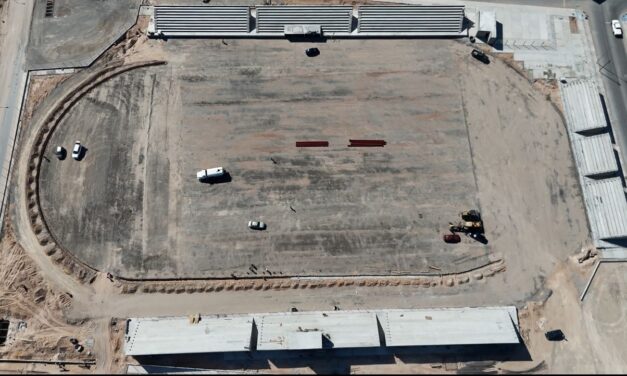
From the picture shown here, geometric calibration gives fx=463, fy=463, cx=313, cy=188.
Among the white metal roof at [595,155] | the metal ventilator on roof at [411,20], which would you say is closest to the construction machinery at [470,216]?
the white metal roof at [595,155]

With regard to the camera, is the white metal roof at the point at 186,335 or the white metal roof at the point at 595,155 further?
the white metal roof at the point at 595,155

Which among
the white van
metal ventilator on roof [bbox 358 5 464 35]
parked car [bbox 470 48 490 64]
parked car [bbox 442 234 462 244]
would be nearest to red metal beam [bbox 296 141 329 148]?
the white van

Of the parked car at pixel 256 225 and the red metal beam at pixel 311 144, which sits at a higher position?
the red metal beam at pixel 311 144

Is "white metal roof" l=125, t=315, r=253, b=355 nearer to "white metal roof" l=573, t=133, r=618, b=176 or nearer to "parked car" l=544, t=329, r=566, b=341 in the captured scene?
"parked car" l=544, t=329, r=566, b=341

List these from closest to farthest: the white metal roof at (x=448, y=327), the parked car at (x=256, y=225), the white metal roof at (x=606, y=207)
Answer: the white metal roof at (x=448, y=327) < the white metal roof at (x=606, y=207) < the parked car at (x=256, y=225)

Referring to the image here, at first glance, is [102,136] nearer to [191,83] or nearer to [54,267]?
[191,83]

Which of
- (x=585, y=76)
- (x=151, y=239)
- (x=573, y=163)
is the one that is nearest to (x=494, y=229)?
(x=573, y=163)

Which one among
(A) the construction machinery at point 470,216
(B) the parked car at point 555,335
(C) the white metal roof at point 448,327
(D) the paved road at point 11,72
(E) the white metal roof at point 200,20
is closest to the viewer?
(C) the white metal roof at point 448,327

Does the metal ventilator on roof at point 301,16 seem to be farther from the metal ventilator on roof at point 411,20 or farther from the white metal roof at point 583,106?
the white metal roof at point 583,106

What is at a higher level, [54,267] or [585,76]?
[585,76]
